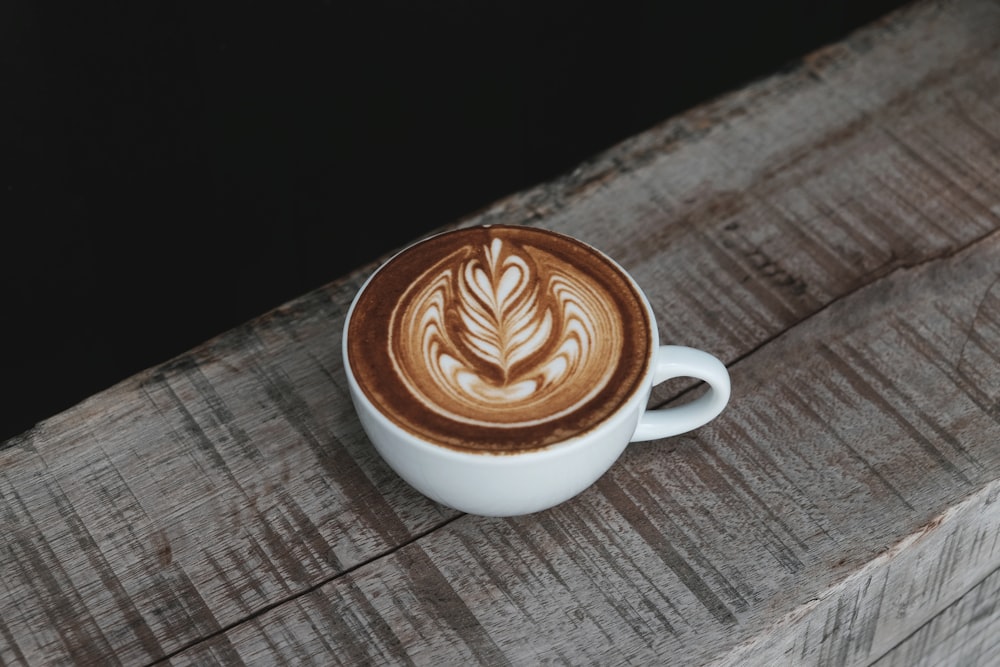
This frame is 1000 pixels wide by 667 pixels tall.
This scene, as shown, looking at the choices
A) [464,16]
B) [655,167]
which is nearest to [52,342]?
[464,16]

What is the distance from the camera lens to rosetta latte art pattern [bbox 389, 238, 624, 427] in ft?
2.57

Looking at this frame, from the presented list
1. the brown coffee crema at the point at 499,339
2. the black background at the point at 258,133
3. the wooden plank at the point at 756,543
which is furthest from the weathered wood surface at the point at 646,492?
the black background at the point at 258,133

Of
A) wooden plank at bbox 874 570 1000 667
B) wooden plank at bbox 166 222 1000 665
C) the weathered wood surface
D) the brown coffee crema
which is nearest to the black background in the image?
the weathered wood surface

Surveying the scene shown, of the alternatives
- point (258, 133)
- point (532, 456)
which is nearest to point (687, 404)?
point (532, 456)

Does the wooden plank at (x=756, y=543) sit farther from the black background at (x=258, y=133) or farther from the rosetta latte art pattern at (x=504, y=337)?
the black background at (x=258, y=133)

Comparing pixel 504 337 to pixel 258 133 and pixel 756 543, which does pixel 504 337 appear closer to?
pixel 756 543

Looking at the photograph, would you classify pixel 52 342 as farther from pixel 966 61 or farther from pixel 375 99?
pixel 966 61

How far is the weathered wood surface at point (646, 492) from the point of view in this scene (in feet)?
2.64

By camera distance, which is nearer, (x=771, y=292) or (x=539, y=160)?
(x=771, y=292)

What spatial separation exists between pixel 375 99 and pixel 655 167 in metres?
0.64

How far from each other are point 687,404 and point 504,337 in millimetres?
168

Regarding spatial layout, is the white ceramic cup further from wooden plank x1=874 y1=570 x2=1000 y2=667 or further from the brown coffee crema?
wooden plank x1=874 y1=570 x2=1000 y2=667

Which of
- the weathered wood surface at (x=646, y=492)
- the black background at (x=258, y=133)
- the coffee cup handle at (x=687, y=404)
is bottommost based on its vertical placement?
the black background at (x=258, y=133)

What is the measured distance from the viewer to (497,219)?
1.08 m
